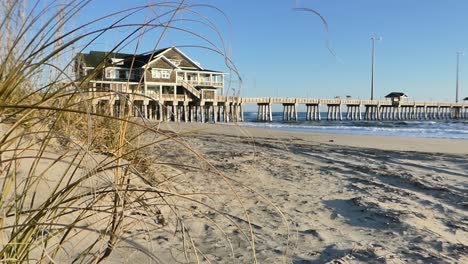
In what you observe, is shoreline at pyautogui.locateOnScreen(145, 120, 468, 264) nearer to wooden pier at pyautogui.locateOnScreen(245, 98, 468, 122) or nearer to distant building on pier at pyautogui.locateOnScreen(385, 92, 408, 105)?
wooden pier at pyautogui.locateOnScreen(245, 98, 468, 122)

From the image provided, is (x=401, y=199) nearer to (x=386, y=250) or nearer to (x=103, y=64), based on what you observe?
(x=386, y=250)

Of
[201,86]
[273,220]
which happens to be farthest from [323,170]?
[201,86]

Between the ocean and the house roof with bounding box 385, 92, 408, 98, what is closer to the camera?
the ocean

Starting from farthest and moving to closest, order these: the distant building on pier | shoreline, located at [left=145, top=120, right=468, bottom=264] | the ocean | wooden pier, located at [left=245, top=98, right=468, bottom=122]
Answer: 1. the distant building on pier
2. wooden pier, located at [left=245, top=98, right=468, bottom=122]
3. the ocean
4. shoreline, located at [left=145, top=120, right=468, bottom=264]

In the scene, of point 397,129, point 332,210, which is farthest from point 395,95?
point 332,210

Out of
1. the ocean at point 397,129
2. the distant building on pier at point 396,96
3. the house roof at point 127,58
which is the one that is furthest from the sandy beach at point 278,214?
the distant building on pier at point 396,96

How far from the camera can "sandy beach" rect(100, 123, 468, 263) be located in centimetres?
213

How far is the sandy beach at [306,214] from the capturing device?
2.13m

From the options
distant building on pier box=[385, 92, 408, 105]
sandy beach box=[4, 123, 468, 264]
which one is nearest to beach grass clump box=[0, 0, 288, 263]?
sandy beach box=[4, 123, 468, 264]

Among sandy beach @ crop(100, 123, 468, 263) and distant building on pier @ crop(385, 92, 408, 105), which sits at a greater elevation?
distant building on pier @ crop(385, 92, 408, 105)

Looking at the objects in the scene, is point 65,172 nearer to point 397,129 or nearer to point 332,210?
point 332,210

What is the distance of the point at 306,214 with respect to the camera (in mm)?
3148

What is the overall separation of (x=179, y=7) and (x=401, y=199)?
10.9ft

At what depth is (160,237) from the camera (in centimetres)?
234
